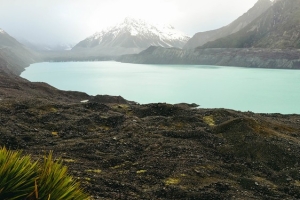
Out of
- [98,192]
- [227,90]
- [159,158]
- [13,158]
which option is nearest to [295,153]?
[159,158]

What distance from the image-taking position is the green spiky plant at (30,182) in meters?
5.62

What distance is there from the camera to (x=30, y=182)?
5.79m

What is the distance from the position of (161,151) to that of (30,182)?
15.2m

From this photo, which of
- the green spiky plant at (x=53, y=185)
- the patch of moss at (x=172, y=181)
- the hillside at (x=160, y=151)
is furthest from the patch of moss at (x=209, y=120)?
the green spiky plant at (x=53, y=185)

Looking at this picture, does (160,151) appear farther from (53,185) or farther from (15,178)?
(15,178)

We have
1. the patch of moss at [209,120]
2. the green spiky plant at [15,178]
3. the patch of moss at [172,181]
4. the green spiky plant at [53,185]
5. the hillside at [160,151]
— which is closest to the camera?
the green spiky plant at [15,178]

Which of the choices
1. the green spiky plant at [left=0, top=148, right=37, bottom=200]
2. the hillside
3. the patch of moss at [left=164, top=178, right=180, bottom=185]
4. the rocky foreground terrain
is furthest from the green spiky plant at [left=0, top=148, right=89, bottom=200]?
the patch of moss at [left=164, top=178, right=180, bottom=185]

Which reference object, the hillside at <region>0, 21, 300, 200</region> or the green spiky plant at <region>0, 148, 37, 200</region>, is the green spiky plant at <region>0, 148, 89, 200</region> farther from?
the hillside at <region>0, 21, 300, 200</region>

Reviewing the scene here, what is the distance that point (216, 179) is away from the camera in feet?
54.3

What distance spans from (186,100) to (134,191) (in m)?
68.6

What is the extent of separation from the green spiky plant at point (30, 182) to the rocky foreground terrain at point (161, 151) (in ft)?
20.7

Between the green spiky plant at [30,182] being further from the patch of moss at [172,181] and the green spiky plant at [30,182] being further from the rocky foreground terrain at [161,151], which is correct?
the patch of moss at [172,181]

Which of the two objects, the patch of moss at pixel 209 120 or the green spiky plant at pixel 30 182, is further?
the patch of moss at pixel 209 120

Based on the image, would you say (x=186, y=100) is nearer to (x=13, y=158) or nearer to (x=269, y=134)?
(x=269, y=134)
